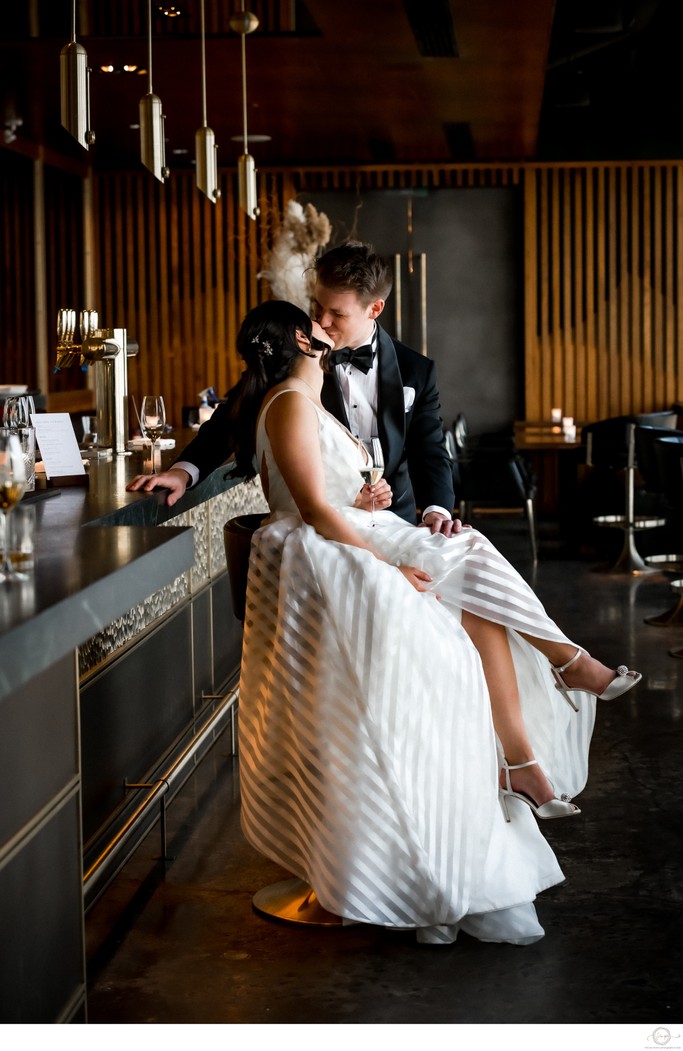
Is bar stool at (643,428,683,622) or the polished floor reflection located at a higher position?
bar stool at (643,428,683,622)

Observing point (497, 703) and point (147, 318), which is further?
point (147, 318)

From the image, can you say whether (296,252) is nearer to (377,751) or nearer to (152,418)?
(152,418)

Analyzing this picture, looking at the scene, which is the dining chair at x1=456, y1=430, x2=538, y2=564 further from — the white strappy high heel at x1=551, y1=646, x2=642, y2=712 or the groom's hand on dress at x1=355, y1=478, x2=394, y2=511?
the groom's hand on dress at x1=355, y1=478, x2=394, y2=511

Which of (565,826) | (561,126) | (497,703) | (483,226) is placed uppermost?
(561,126)

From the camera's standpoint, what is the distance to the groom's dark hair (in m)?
3.58

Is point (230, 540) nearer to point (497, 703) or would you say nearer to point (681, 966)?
point (497, 703)

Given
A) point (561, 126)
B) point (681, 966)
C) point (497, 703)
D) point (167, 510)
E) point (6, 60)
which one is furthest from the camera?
point (561, 126)

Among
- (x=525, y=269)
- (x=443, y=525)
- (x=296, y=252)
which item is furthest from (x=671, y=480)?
(x=525, y=269)

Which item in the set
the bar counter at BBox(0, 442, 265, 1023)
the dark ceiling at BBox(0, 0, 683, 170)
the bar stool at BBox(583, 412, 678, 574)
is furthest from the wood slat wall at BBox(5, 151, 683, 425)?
the bar counter at BBox(0, 442, 265, 1023)

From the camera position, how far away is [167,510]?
147 inches

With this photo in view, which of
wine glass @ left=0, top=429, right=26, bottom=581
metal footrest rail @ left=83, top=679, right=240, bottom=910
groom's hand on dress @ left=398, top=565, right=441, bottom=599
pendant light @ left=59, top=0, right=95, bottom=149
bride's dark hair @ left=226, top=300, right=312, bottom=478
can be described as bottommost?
metal footrest rail @ left=83, top=679, right=240, bottom=910

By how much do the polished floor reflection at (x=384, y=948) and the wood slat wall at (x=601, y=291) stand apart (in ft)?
28.8

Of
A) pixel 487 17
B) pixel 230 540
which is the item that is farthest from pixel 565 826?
pixel 487 17

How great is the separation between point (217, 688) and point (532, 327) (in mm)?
8392
